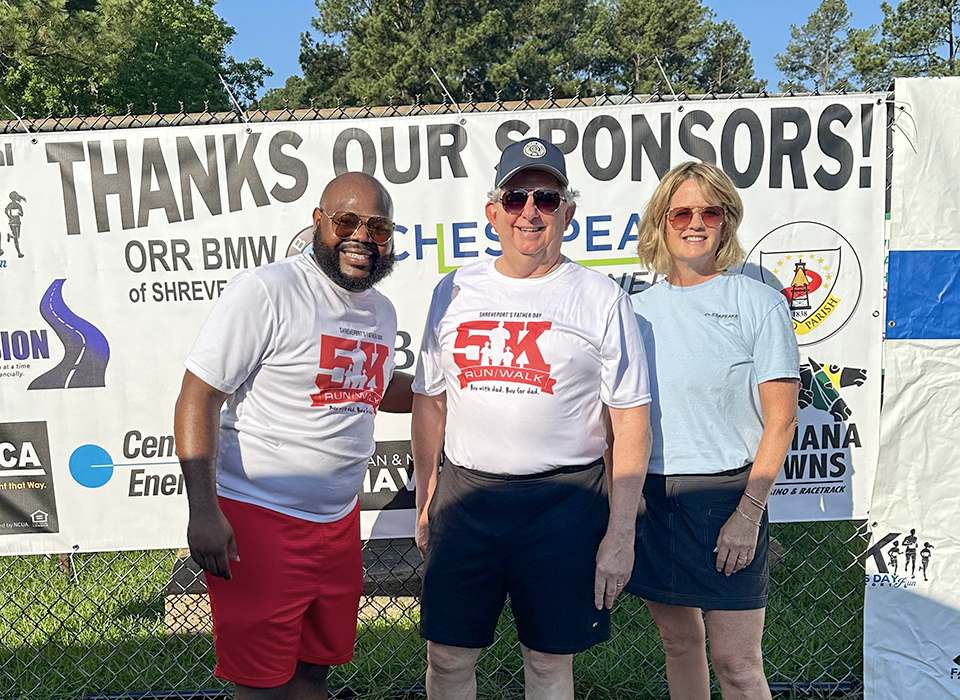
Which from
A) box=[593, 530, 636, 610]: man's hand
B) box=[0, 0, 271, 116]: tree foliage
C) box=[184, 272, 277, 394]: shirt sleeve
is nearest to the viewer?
box=[184, 272, 277, 394]: shirt sleeve

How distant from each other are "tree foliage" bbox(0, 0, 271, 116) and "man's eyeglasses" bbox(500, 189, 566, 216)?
15.8ft

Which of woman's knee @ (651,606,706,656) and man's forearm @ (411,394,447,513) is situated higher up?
man's forearm @ (411,394,447,513)

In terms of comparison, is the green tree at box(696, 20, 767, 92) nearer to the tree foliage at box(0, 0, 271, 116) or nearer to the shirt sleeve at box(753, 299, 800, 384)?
the tree foliage at box(0, 0, 271, 116)

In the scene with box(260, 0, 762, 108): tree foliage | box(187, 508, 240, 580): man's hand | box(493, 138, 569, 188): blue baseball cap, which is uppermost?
box(260, 0, 762, 108): tree foliage

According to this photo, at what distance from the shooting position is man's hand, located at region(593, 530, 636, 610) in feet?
7.05

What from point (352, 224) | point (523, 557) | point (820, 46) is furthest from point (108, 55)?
point (820, 46)

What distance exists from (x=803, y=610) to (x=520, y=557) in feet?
7.43

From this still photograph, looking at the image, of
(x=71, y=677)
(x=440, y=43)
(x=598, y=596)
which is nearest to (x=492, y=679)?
(x=598, y=596)

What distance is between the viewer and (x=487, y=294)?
2.22m

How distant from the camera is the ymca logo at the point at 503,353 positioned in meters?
2.12

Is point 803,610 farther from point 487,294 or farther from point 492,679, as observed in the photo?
point 487,294

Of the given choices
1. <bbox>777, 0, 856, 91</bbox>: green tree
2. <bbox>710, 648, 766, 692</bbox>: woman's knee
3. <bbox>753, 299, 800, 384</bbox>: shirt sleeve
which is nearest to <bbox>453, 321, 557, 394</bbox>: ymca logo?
<bbox>753, 299, 800, 384</bbox>: shirt sleeve

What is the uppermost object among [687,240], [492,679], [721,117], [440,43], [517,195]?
[440,43]

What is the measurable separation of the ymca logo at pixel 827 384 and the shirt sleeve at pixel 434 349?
1607 mm
